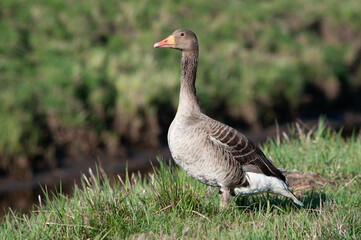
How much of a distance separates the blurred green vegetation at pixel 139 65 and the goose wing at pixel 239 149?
5.90 meters

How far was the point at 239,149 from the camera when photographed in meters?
5.41

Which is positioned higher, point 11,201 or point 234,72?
point 234,72

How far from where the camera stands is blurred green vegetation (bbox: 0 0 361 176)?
10875 mm

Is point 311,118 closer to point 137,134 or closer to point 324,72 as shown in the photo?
point 324,72

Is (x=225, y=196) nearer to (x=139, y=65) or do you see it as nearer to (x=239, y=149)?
(x=239, y=149)

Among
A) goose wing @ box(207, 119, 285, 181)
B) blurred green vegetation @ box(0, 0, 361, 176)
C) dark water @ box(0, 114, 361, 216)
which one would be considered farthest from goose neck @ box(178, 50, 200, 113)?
blurred green vegetation @ box(0, 0, 361, 176)

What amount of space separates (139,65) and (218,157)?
337 inches

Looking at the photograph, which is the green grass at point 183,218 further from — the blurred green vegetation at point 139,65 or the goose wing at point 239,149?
the blurred green vegetation at point 139,65

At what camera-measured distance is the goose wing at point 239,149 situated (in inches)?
209

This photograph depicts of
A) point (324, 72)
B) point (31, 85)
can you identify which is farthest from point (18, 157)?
point (324, 72)

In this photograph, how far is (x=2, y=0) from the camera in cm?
1444

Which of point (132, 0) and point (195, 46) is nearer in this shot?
point (195, 46)

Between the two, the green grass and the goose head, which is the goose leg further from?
the goose head

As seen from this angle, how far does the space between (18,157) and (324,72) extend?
10.1 m
